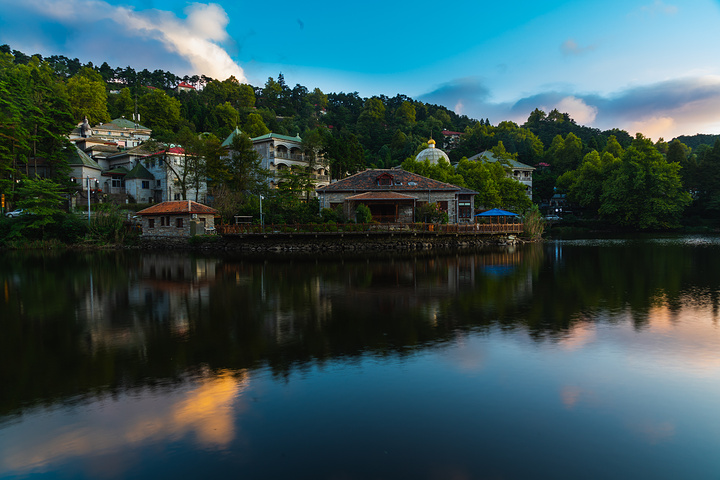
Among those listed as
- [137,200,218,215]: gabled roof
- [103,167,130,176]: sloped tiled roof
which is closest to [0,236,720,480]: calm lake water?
[137,200,218,215]: gabled roof

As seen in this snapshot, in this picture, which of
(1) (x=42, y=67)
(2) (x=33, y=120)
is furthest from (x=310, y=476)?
(1) (x=42, y=67)

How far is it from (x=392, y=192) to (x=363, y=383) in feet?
113

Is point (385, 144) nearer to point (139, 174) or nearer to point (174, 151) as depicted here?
point (174, 151)

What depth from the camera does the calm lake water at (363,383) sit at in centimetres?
634

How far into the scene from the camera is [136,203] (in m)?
54.2

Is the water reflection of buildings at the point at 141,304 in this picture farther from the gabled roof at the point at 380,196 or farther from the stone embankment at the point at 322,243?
the gabled roof at the point at 380,196

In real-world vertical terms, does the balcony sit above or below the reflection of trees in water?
above

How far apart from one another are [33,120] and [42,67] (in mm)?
46724

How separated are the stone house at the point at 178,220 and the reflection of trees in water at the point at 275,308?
11.6m

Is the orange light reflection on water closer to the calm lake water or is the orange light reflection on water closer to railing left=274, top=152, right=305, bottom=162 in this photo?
the calm lake water

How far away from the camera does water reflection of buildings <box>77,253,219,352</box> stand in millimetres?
12791

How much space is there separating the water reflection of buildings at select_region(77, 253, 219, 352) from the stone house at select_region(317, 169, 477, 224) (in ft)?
62.7

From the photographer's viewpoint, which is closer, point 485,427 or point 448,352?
point 485,427

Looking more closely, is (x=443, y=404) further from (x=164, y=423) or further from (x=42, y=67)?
(x=42, y=67)
